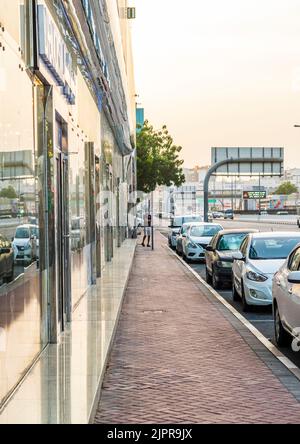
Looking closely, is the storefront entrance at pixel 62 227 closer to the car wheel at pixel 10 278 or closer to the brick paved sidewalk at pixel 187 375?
the brick paved sidewalk at pixel 187 375

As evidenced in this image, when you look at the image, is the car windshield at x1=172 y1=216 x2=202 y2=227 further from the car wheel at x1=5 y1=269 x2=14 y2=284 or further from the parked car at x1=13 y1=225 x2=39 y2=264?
the car wheel at x1=5 y1=269 x2=14 y2=284

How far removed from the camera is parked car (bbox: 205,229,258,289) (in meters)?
20.3

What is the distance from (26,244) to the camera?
29.5 feet

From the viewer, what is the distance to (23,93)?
8781 millimetres

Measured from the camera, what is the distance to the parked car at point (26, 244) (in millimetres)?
8305

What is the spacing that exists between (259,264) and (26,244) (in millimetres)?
7531

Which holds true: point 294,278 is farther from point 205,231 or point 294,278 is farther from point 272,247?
point 205,231

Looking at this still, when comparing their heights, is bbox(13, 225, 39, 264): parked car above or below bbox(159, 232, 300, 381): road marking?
above

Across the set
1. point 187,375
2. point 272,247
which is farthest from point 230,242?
point 187,375

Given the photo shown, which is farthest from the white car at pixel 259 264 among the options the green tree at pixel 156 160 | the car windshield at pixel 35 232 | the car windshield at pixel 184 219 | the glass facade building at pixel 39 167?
the green tree at pixel 156 160

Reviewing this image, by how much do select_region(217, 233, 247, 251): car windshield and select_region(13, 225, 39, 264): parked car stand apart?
1234 centimetres

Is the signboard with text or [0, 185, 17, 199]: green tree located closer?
[0, 185, 17, 199]: green tree

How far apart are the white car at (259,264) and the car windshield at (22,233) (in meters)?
7.04

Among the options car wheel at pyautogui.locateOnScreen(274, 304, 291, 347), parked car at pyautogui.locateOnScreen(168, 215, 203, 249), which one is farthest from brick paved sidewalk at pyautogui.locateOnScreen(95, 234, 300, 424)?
parked car at pyautogui.locateOnScreen(168, 215, 203, 249)
